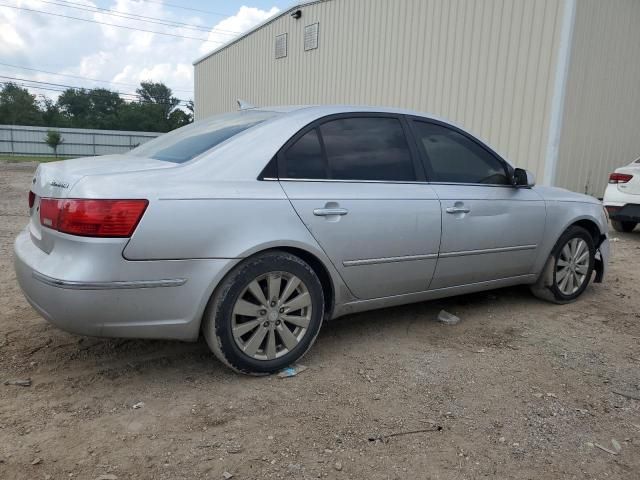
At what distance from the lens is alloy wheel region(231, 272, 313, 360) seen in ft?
9.43

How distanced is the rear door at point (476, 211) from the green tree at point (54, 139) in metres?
48.5

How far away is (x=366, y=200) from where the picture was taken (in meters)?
3.25

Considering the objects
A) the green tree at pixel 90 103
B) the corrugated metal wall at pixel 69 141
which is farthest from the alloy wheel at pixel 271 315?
the green tree at pixel 90 103

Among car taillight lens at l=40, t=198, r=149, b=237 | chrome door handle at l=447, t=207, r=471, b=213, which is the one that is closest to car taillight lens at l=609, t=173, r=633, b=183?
chrome door handle at l=447, t=207, r=471, b=213

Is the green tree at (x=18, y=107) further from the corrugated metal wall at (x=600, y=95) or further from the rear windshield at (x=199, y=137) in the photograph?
the rear windshield at (x=199, y=137)

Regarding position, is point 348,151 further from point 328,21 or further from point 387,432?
point 328,21

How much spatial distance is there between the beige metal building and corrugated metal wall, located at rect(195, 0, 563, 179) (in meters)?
0.02

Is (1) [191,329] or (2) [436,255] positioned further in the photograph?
(2) [436,255]

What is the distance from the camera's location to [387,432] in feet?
8.25

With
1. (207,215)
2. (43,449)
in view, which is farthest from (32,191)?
(43,449)

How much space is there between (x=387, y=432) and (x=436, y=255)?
1.42 m

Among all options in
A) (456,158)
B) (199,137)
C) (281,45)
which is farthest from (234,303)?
(281,45)

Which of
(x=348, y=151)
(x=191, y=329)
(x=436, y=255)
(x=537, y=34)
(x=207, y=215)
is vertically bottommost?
(x=191, y=329)

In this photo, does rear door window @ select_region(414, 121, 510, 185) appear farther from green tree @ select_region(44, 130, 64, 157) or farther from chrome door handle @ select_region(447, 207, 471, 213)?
green tree @ select_region(44, 130, 64, 157)
